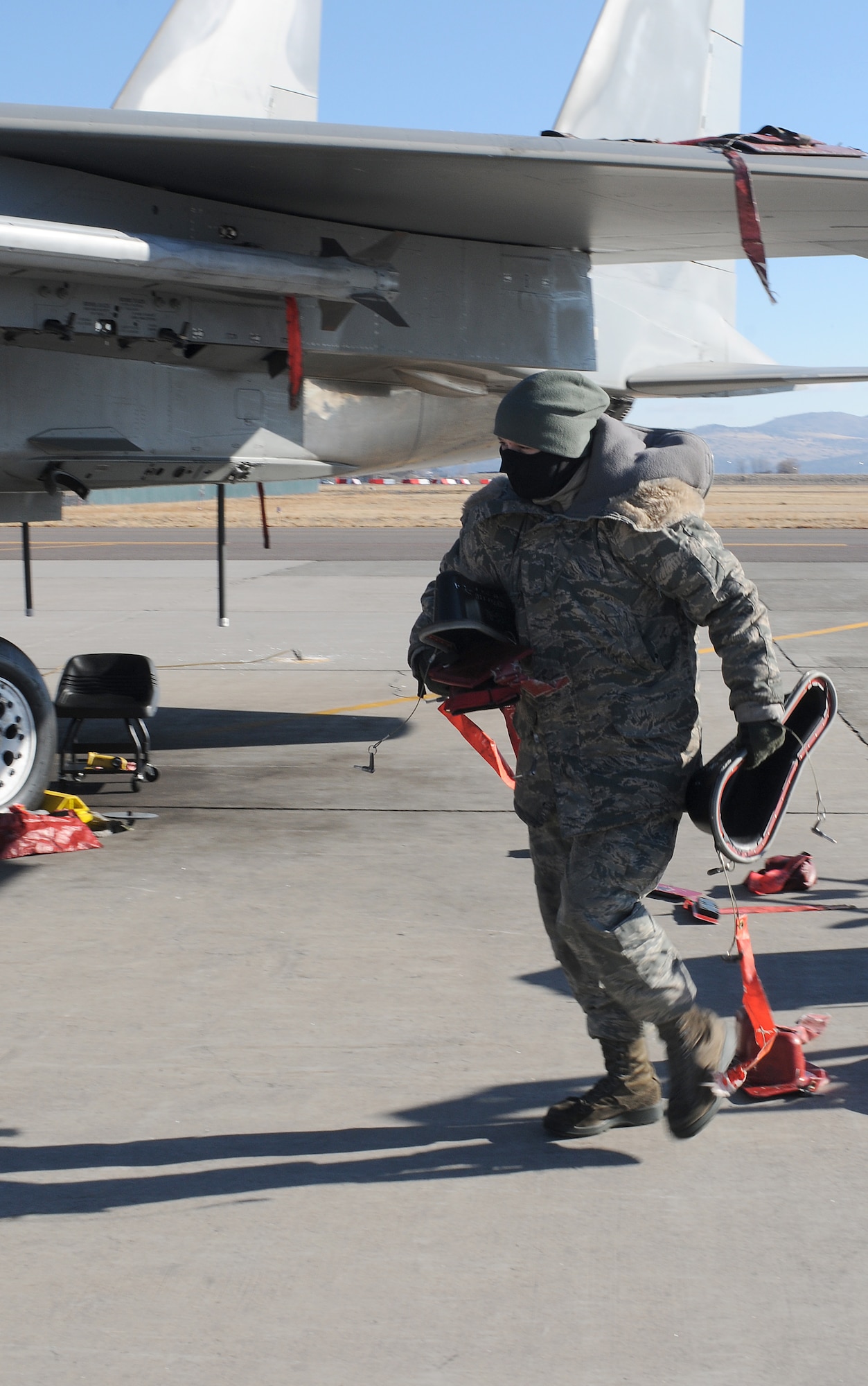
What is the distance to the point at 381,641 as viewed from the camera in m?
13.8

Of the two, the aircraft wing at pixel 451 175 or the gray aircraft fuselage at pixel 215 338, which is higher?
the aircraft wing at pixel 451 175

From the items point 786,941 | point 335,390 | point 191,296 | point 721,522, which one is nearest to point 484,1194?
point 786,941

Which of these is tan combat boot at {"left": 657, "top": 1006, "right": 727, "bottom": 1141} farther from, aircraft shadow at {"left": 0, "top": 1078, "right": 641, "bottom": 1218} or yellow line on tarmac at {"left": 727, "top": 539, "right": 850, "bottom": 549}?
yellow line on tarmac at {"left": 727, "top": 539, "right": 850, "bottom": 549}

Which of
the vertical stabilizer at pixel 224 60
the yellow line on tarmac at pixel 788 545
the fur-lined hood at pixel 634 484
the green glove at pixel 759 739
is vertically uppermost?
the vertical stabilizer at pixel 224 60

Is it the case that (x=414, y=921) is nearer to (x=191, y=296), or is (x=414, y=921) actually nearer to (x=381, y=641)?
(x=191, y=296)

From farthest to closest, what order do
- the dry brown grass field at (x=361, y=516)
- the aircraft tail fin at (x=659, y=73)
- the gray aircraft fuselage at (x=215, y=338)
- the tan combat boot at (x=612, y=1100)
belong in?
the dry brown grass field at (x=361, y=516)
the aircraft tail fin at (x=659, y=73)
the gray aircraft fuselage at (x=215, y=338)
the tan combat boot at (x=612, y=1100)

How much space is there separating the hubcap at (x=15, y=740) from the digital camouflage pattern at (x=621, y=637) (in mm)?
3761

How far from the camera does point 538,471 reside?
3.53m

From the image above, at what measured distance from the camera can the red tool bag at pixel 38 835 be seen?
6418 mm

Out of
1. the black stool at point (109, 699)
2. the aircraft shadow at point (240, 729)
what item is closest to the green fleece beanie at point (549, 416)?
the black stool at point (109, 699)

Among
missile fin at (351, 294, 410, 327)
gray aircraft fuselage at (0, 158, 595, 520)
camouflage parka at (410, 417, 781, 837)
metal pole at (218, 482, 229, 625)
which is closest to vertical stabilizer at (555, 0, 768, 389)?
gray aircraft fuselage at (0, 158, 595, 520)

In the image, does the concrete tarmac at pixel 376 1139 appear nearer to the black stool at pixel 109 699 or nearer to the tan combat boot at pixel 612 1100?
the tan combat boot at pixel 612 1100

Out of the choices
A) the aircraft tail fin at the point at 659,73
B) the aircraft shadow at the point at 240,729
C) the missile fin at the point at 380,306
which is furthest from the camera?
the aircraft tail fin at the point at 659,73

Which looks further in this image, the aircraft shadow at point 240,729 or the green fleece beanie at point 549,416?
the aircraft shadow at point 240,729
